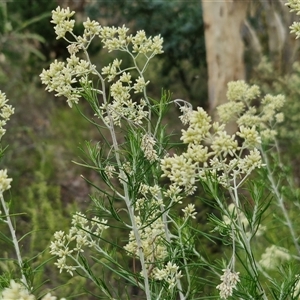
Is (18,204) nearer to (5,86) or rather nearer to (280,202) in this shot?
(5,86)

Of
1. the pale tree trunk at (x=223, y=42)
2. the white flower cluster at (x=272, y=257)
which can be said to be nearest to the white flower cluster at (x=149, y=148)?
the white flower cluster at (x=272, y=257)

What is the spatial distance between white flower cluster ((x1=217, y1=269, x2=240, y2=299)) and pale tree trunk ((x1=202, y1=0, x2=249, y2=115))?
11.4 feet

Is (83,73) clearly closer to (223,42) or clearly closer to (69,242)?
(69,242)

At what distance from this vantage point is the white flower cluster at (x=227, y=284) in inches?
35.1

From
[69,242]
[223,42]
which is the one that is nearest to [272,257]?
[69,242]

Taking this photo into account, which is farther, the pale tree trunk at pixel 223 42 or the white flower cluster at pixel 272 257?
the pale tree trunk at pixel 223 42

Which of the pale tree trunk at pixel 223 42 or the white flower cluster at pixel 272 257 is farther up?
the pale tree trunk at pixel 223 42

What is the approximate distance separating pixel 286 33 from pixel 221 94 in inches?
47.3

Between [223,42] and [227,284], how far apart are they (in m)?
3.53

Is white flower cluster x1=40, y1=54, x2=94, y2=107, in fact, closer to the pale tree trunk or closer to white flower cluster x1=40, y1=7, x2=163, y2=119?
white flower cluster x1=40, y1=7, x2=163, y2=119

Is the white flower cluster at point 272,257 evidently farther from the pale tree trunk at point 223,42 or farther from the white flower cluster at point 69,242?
the pale tree trunk at point 223,42

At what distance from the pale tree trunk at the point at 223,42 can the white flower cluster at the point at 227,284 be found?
3473 millimetres

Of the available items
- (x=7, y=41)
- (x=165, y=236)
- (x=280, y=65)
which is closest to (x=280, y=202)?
(x=165, y=236)

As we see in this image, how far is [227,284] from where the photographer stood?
2.96 feet
